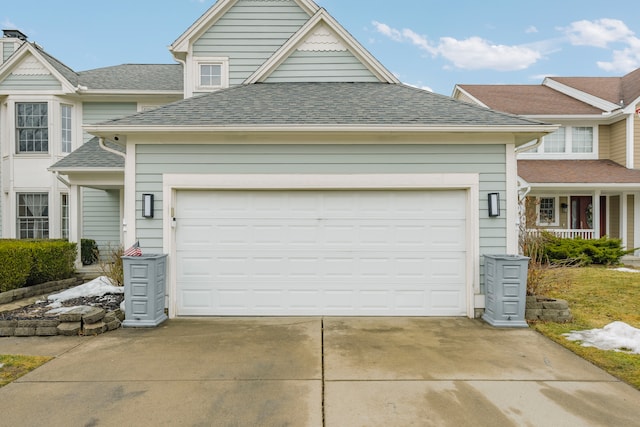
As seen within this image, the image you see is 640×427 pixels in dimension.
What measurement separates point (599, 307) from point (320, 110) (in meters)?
6.29

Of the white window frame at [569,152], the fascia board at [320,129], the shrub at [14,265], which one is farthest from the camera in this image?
the white window frame at [569,152]

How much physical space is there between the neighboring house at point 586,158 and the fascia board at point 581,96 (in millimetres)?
32

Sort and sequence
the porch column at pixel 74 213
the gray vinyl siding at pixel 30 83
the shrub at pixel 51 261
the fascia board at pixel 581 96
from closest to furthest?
1. the shrub at pixel 51 261
2. the porch column at pixel 74 213
3. the gray vinyl siding at pixel 30 83
4. the fascia board at pixel 581 96

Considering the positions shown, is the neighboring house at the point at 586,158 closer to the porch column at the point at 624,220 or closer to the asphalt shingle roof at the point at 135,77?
the porch column at the point at 624,220

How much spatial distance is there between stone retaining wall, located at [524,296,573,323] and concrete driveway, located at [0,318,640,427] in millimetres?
751

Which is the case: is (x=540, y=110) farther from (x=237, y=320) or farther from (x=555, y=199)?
(x=237, y=320)

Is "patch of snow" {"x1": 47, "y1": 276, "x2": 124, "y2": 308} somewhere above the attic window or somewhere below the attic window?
below

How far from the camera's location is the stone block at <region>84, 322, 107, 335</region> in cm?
547

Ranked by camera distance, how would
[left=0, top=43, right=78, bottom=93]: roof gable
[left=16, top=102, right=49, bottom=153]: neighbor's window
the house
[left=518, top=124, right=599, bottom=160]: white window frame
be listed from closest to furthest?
the house < [left=0, top=43, right=78, bottom=93]: roof gable < [left=16, top=102, right=49, bottom=153]: neighbor's window < [left=518, top=124, right=599, bottom=160]: white window frame

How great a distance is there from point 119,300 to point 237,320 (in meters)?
2.65

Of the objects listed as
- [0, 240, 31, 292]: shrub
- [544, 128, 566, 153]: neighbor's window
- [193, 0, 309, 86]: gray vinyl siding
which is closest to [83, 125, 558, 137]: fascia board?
[0, 240, 31, 292]: shrub

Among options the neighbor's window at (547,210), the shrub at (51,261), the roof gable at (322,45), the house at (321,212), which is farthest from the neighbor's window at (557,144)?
the shrub at (51,261)

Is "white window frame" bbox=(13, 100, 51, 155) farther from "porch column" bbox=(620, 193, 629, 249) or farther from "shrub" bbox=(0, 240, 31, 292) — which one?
"porch column" bbox=(620, 193, 629, 249)

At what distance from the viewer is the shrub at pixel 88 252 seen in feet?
37.3
